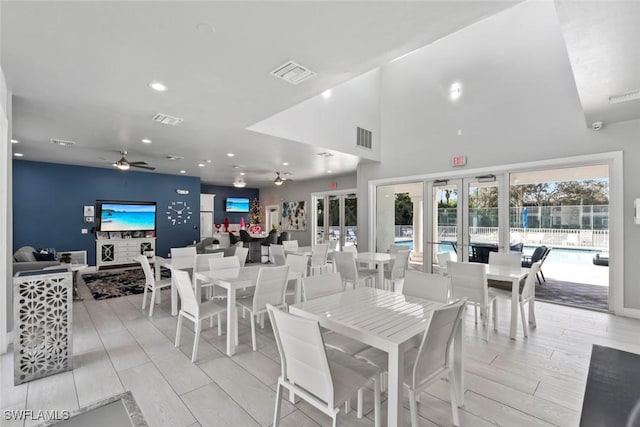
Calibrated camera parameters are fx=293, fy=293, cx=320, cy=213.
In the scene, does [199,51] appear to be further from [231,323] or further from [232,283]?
[231,323]

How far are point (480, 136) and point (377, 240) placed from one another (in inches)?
125

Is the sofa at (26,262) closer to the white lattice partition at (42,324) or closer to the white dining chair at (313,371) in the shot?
the white lattice partition at (42,324)

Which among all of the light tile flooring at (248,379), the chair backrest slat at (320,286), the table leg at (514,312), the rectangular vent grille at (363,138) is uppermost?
the rectangular vent grille at (363,138)

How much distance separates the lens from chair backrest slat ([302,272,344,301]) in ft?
8.18

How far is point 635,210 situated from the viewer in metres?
3.94

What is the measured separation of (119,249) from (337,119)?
696 cm

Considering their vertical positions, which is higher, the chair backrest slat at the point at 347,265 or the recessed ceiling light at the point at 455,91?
the recessed ceiling light at the point at 455,91

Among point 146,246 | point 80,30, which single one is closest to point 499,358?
point 80,30

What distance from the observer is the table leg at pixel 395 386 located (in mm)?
1558

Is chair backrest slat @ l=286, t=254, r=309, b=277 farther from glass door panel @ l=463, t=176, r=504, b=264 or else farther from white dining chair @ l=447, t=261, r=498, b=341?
glass door panel @ l=463, t=176, r=504, b=264

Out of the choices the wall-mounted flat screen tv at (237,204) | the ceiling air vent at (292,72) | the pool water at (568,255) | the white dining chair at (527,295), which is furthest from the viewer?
the wall-mounted flat screen tv at (237,204)

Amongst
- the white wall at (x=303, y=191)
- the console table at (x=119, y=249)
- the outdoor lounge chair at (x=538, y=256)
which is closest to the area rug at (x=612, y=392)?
the outdoor lounge chair at (x=538, y=256)

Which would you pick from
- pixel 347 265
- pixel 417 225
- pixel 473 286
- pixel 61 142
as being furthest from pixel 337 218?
pixel 61 142

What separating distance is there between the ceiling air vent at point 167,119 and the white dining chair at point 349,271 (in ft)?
9.98
